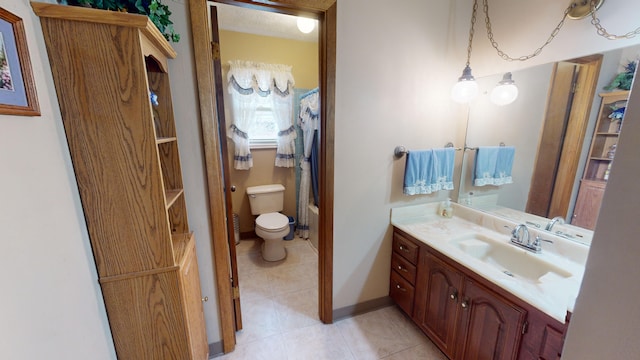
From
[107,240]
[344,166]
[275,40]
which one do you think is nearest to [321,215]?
[344,166]

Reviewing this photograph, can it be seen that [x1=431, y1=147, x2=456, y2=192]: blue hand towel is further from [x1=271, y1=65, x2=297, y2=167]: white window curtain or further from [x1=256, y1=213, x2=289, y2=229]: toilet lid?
[x1=271, y1=65, x2=297, y2=167]: white window curtain

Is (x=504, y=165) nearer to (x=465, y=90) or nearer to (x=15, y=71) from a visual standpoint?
(x=465, y=90)

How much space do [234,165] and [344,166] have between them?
5.78 feet

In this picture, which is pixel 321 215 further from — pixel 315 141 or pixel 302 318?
pixel 315 141

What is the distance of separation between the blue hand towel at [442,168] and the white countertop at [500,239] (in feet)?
0.70

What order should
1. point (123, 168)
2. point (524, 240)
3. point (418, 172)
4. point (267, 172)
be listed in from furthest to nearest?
point (267, 172) → point (418, 172) → point (524, 240) → point (123, 168)

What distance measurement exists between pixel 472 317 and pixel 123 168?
69.9 inches

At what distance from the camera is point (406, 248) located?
1.75 metres

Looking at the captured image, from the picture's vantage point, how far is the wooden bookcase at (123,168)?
2.56 feet

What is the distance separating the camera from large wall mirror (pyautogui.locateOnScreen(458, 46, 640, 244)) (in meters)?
1.22

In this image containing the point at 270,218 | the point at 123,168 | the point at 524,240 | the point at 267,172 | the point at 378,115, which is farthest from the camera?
the point at 267,172

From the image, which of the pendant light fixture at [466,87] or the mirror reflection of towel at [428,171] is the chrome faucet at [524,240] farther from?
the pendant light fixture at [466,87]

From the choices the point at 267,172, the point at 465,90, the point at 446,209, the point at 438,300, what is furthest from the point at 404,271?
the point at 267,172

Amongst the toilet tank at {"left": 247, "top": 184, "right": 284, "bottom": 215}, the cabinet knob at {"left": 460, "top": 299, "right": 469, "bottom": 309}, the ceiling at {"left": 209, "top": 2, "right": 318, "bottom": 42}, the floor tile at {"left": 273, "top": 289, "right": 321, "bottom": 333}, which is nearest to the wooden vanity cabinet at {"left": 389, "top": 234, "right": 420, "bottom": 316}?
the cabinet knob at {"left": 460, "top": 299, "right": 469, "bottom": 309}
